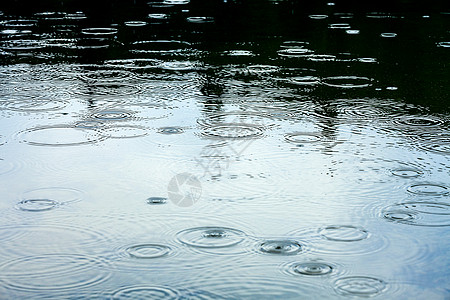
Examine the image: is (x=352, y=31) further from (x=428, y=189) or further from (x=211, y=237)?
(x=211, y=237)

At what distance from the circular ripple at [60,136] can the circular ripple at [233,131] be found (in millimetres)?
616

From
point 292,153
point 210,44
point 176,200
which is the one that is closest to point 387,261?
point 176,200

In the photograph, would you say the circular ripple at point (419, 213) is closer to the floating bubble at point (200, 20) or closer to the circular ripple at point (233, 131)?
the circular ripple at point (233, 131)

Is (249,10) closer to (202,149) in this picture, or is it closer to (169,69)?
(169,69)

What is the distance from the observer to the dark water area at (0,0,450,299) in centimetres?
254

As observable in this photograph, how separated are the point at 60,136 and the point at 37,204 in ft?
3.62

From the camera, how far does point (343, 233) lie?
113 inches

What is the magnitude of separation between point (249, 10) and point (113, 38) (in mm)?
2723

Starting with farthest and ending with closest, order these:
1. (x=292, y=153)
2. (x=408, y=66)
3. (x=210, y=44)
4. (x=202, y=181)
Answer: (x=210, y=44), (x=408, y=66), (x=292, y=153), (x=202, y=181)

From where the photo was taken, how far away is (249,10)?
33.0 feet

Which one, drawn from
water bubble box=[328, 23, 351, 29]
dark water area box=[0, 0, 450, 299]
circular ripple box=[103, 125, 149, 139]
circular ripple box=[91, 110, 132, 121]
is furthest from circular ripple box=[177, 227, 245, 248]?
water bubble box=[328, 23, 351, 29]

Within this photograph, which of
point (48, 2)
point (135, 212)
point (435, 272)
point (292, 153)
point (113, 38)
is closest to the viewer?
point (435, 272)

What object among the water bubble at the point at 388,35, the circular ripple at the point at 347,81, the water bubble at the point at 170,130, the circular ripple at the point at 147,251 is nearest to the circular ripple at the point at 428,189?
the circular ripple at the point at 147,251

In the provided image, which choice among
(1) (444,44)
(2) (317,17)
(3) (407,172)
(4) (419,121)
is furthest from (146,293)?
(2) (317,17)
